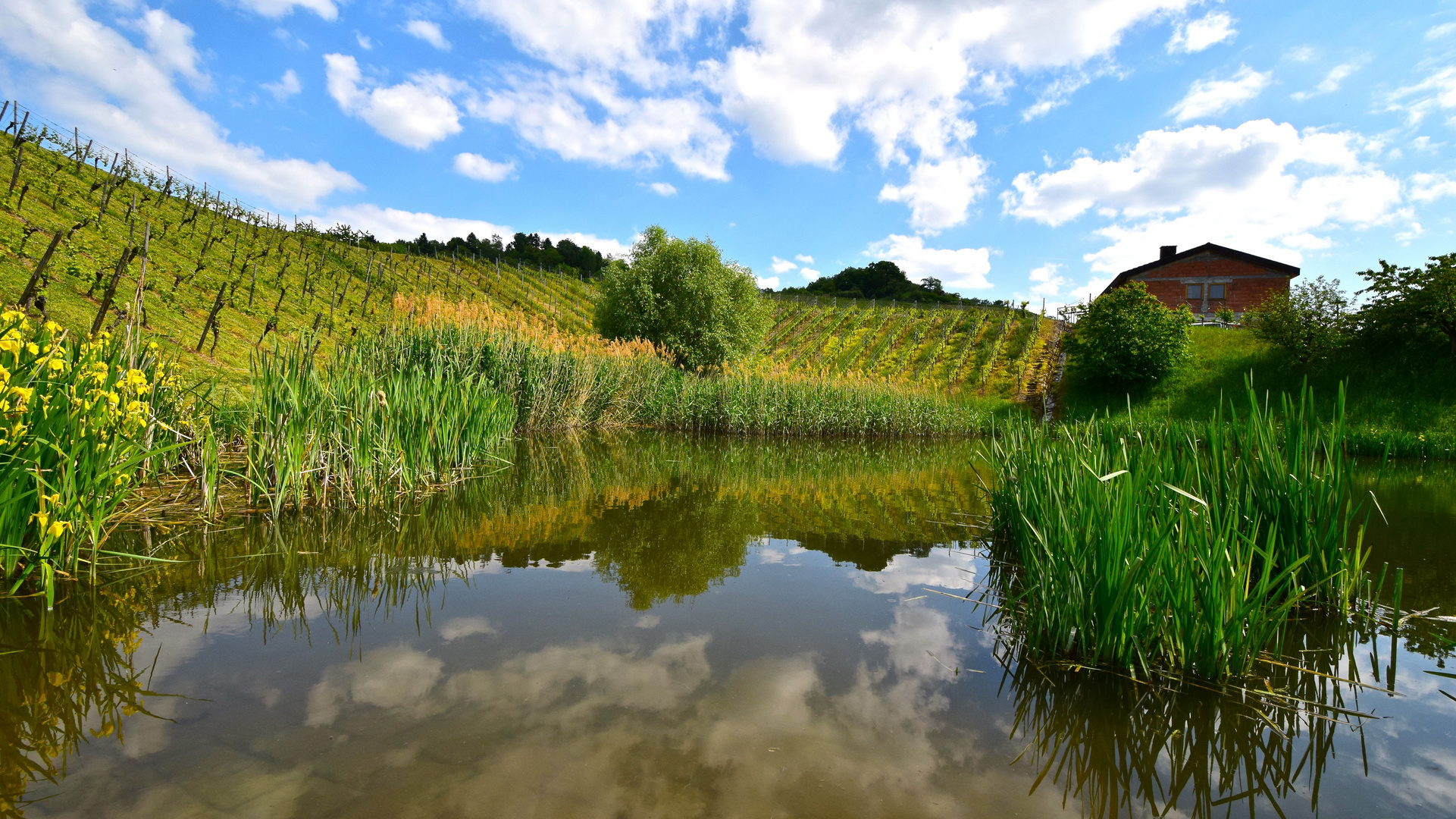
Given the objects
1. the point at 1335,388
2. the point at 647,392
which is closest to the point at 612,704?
the point at 647,392

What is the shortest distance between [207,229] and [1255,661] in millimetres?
35043

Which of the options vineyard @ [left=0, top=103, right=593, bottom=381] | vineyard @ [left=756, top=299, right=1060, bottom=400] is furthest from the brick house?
vineyard @ [left=0, top=103, right=593, bottom=381]

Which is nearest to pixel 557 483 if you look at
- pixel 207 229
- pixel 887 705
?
pixel 887 705

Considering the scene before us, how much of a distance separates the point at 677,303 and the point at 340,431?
18.5 m

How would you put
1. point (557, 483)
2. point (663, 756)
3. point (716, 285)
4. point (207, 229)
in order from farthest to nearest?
point (207, 229), point (716, 285), point (557, 483), point (663, 756)

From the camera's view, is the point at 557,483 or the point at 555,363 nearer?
the point at 557,483

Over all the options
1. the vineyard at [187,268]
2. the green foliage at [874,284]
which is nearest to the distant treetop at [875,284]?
the green foliage at [874,284]

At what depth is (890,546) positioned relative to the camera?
220 inches

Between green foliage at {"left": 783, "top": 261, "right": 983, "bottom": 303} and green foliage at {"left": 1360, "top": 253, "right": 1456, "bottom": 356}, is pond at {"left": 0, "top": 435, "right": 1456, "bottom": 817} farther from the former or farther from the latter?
green foliage at {"left": 783, "top": 261, "right": 983, "bottom": 303}

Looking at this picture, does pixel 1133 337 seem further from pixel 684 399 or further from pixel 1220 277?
pixel 684 399

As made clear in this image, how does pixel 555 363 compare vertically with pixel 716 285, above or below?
below

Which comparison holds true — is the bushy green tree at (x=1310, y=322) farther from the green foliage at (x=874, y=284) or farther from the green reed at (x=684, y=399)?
the green foliage at (x=874, y=284)

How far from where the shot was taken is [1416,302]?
17859 mm

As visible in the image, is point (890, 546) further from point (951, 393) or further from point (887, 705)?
point (951, 393)
